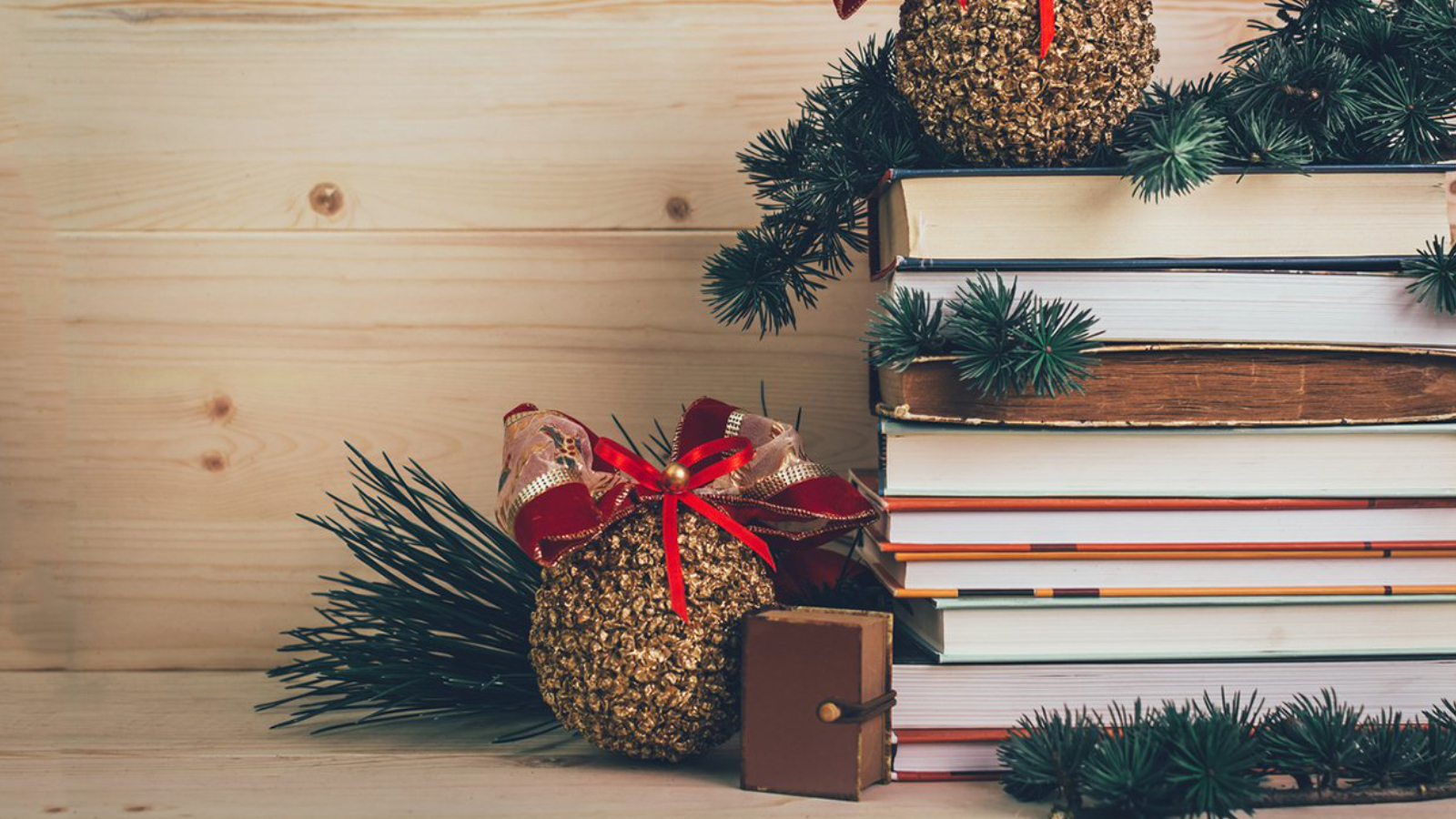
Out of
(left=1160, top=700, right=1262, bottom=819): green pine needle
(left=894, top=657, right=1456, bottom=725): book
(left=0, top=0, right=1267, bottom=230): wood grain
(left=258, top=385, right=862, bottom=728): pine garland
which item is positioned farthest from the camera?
(left=0, top=0, right=1267, bottom=230): wood grain

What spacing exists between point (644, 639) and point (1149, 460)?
305 millimetres

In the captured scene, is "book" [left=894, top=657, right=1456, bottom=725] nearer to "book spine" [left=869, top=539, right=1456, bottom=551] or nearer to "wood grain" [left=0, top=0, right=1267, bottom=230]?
"book spine" [left=869, top=539, right=1456, bottom=551]

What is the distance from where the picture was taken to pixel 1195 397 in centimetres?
66

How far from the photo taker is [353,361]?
0.95 meters

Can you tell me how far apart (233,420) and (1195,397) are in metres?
0.73

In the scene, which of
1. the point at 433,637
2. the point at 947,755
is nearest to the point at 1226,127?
the point at 947,755

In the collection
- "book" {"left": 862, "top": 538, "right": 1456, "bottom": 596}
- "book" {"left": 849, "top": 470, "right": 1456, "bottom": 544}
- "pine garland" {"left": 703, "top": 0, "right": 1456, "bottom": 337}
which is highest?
"pine garland" {"left": 703, "top": 0, "right": 1456, "bottom": 337}

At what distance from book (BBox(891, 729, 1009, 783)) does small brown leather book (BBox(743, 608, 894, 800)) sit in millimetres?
30

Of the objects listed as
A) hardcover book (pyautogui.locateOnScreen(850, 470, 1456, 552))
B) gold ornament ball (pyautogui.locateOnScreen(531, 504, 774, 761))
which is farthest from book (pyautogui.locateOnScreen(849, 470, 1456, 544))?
gold ornament ball (pyautogui.locateOnScreen(531, 504, 774, 761))

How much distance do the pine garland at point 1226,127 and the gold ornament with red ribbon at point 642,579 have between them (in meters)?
0.17

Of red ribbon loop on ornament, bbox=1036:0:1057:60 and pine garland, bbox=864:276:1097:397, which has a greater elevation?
red ribbon loop on ornament, bbox=1036:0:1057:60

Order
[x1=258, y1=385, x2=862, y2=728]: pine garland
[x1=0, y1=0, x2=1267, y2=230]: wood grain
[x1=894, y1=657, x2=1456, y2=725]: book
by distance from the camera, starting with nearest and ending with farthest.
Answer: [x1=894, y1=657, x2=1456, y2=725]: book, [x1=258, y1=385, x2=862, y2=728]: pine garland, [x1=0, y1=0, x2=1267, y2=230]: wood grain

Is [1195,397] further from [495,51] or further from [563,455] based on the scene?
[495,51]

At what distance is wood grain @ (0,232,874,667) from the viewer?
0.95 m
